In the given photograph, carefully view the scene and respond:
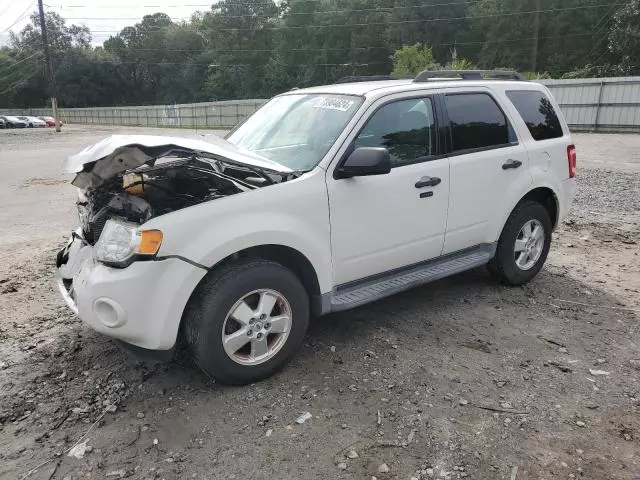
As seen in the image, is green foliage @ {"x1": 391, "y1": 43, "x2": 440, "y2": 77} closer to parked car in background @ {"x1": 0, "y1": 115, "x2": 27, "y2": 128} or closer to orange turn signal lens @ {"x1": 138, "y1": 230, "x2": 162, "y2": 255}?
orange turn signal lens @ {"x1": 138, "y1": 230, "x2": 162, "y2": 255}

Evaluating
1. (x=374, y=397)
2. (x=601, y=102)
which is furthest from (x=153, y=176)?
(x=601, y=102)

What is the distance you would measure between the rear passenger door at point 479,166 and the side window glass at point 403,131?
22 cm

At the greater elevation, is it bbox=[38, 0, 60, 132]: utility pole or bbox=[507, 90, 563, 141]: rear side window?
bbox=[38, 0, 60, 132]: utility pole

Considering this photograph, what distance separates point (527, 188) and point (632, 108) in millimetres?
20962

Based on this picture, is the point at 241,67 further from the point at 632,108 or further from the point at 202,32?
the point at 632,108

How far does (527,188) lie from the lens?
16.0 feet

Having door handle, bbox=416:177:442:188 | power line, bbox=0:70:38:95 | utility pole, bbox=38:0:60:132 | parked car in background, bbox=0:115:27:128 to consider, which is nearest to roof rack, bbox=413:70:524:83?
door handle, bbox=416:177:442:188

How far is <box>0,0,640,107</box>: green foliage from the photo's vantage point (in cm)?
5188

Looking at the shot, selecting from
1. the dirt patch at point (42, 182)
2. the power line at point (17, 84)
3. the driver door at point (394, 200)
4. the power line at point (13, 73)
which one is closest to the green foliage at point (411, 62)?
the dirt patch at point (42, 182)

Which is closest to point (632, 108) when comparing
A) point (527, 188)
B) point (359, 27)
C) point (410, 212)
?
point (527, 188)

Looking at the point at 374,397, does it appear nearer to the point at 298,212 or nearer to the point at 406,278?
the point at 406,278

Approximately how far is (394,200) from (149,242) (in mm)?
1784

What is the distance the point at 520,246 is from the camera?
5.06 m

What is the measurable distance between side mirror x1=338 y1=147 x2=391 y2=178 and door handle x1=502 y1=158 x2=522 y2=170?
5.06 ft
